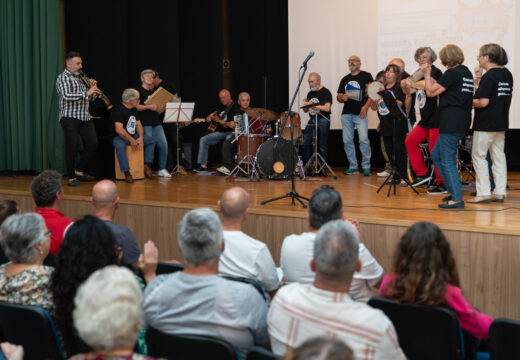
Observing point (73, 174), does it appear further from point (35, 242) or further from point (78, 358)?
point (78, 358)

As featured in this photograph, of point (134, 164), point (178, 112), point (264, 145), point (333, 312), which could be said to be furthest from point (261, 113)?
point (333, 312)

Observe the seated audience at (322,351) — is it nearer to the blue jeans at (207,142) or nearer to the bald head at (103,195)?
the bald head at (103,195)

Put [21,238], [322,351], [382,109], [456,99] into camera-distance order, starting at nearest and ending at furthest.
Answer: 1. [322,351]
2. [21,238]
3. [456,99]
4. [382,109]

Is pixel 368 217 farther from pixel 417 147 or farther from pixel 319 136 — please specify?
pixel 319 136

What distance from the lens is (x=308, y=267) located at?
271 centimetres

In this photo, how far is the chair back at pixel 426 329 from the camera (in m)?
2.03

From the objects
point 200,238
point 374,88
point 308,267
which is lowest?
point 308,267

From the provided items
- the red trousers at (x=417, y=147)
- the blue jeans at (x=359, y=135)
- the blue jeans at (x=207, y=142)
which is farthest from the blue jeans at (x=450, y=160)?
the blue jeans at (x=207, y=142)

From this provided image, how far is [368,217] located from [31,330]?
268 cm

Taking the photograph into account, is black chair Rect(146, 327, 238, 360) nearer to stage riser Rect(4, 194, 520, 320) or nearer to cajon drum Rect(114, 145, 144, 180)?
stage riser Rect(4, 194, 520, 320)

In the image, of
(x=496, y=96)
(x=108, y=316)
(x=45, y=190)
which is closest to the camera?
(x=108, y=316)

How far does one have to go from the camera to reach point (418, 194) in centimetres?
577

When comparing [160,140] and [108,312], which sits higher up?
[160,140]

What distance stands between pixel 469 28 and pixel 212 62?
4282 mm
